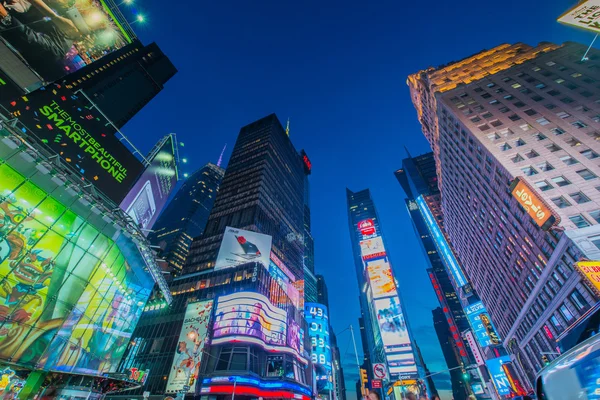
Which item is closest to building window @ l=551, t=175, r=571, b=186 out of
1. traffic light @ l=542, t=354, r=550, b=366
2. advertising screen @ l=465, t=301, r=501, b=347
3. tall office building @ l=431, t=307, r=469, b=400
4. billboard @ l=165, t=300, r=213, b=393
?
traffic light @ l=542, t=354, r=550, b=366

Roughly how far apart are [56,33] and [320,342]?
234 feet

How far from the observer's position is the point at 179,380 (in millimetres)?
37219

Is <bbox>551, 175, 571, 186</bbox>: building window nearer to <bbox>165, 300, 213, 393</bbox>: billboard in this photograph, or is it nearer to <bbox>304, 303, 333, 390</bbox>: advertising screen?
<bbox>165, 300, 213, 393</bbox>: billboard

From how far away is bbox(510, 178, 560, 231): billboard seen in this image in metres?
→ 28.9

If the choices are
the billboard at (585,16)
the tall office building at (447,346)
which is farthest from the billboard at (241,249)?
the tall office building at (447,346)

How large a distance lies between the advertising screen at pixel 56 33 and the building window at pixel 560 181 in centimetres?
5753

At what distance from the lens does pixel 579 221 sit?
29844 millimetres

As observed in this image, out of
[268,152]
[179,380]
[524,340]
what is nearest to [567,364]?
[179,380]

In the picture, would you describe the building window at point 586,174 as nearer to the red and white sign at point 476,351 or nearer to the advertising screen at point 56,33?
the red and white sign at point 476,351

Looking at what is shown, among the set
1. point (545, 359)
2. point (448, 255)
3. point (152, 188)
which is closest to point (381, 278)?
point (448, 255)

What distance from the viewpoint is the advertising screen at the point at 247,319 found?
125ft

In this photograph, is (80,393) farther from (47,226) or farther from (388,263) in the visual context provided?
(388,263)

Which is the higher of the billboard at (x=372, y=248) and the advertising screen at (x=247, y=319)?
the billboard at (x=372, y=248)

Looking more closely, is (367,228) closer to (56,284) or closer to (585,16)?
(585,16)
